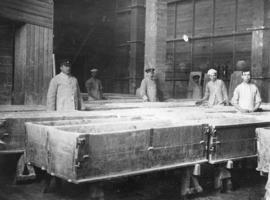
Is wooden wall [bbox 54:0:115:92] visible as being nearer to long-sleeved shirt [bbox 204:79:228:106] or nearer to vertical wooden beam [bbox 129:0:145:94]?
vertical wooden beam [bbox 129:0:145:94]

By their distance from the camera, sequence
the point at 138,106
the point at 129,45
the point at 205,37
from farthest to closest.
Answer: the point at 129,45
the point at 205,37
the point at 138,106

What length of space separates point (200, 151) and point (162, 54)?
639cm

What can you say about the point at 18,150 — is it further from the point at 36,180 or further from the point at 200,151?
the point at 200,151

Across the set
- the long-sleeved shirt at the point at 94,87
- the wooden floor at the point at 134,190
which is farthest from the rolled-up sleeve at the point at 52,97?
the long-sleeved shirt at the point at 94,87

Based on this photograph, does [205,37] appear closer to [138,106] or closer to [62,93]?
[138,106]

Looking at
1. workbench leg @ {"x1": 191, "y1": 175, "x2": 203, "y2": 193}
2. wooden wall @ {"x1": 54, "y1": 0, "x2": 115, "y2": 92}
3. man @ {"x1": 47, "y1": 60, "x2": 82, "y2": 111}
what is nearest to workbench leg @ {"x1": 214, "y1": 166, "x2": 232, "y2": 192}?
workbench leg @ {"x1": 191, "y1": 175, "x2": 203, "y2": 193}

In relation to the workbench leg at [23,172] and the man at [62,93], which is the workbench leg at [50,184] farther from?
the man at [62,93]

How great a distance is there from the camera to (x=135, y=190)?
19.7 ft

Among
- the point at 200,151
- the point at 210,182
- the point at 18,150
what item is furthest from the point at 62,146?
the point at 210,182

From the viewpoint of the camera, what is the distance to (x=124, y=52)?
2286 cm

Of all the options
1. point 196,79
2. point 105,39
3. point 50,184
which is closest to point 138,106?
point 50,184

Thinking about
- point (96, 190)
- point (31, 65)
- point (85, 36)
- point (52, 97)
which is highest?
point (85, 36)

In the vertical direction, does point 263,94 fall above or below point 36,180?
above

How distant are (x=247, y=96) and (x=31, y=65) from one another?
18.1 ft
